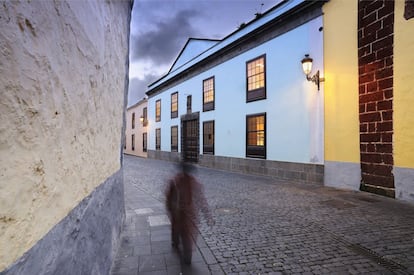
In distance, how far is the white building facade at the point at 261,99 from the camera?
8898mm

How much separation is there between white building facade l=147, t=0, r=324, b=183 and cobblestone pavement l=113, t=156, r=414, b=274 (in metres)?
2.78

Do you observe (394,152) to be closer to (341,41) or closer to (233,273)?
(341,41)

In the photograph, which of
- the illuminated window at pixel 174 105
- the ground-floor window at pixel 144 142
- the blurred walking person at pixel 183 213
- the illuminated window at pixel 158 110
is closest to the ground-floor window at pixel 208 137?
the illuminated window at pixel 174 105

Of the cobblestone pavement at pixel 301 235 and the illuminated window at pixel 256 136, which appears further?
the illuminated window at pixel 256 136

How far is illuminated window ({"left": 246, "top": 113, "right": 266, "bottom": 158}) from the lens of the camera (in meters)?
10.9

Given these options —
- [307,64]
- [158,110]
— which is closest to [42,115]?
[307,64]

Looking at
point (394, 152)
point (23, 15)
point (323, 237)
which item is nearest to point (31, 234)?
point (23, 15)

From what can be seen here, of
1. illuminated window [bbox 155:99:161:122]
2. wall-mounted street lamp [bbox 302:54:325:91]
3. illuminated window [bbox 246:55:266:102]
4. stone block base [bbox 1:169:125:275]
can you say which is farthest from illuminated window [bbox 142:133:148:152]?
stone block base [bbox 1:169:125:275]

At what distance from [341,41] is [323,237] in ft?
20.8

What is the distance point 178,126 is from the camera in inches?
736

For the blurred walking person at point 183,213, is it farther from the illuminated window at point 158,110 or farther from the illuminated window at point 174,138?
the illuminated window at point 158,110

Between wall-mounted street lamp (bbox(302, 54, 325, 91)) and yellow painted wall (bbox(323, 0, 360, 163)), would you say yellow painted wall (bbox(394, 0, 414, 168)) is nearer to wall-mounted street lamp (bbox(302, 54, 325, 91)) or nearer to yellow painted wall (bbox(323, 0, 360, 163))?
yellow painted wall (bbox(323, 0, 360, 163))

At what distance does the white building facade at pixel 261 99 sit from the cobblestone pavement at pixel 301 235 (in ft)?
9.14

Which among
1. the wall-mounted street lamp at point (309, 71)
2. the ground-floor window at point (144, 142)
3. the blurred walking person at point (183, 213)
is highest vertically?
the wall-mounted street lamp at point (309, 71)
